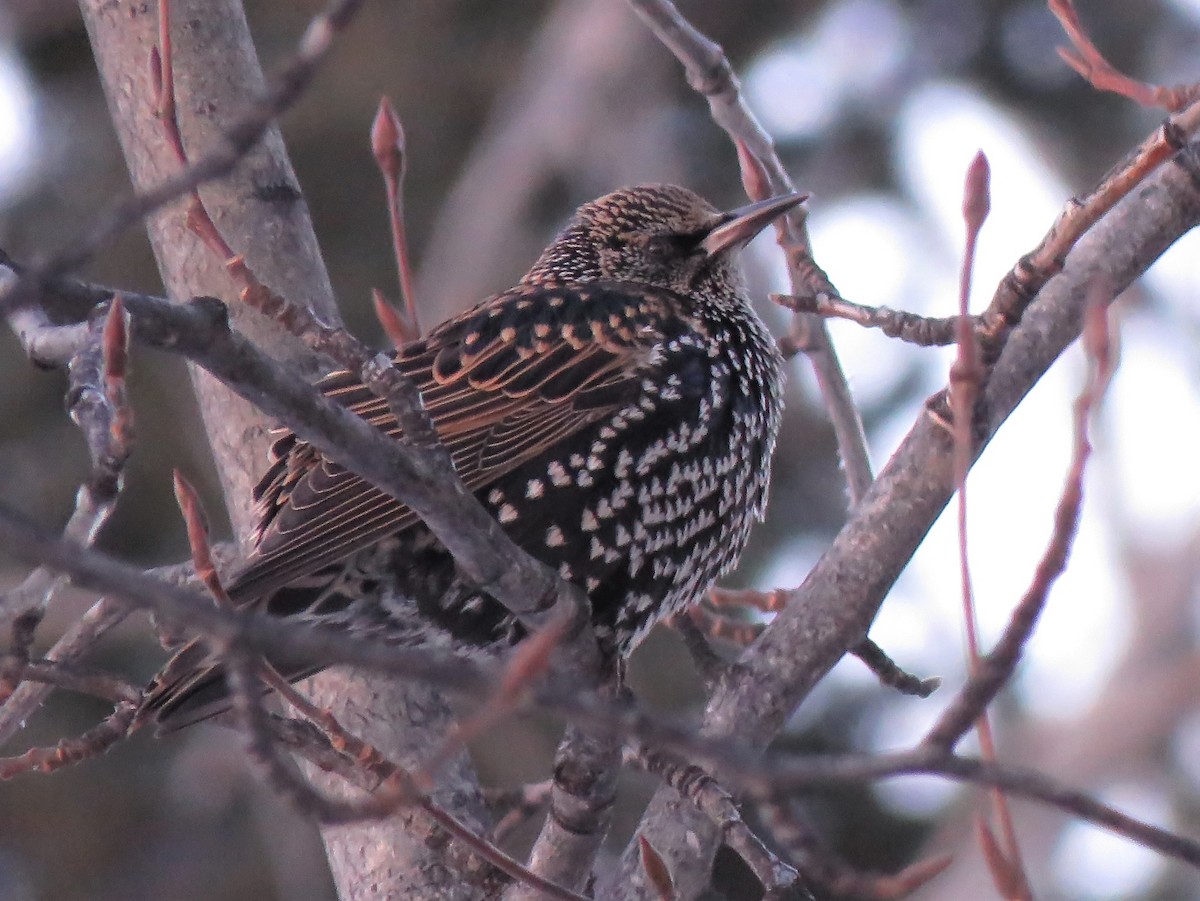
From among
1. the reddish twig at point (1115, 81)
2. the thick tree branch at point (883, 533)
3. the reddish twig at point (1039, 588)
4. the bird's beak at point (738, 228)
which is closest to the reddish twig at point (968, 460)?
the reddish twig at point (1039, 588)

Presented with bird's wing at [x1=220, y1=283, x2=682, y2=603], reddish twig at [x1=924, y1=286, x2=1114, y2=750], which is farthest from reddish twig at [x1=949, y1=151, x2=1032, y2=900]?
bird's wing at [x1=220, y1=283, x2=682, y2=603]

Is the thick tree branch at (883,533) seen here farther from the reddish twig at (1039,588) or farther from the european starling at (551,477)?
the reddish twig at (1039,588)

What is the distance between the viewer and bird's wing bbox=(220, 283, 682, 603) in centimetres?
305

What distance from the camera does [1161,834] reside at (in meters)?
1.54

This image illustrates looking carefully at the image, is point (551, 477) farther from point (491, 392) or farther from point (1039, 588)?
point (1039, 588)

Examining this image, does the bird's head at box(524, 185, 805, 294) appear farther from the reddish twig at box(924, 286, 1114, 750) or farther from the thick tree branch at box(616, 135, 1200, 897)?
the reddish twig at box(924, 286, 1114, 750)

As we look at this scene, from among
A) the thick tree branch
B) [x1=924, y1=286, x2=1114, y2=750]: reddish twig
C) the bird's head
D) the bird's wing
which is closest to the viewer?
[x1=924, y1=286, x2=1114, y2=750]: reddish twig

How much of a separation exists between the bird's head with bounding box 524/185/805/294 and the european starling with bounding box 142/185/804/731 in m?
0.23

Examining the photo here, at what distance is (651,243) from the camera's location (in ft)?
14.2

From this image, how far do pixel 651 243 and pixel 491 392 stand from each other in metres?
0.96

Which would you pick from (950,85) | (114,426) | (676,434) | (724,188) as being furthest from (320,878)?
(114,426)

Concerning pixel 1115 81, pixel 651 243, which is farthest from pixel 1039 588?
pixel 651 243

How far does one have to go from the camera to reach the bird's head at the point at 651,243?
4230 millimetres

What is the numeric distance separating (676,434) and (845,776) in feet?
6.89
